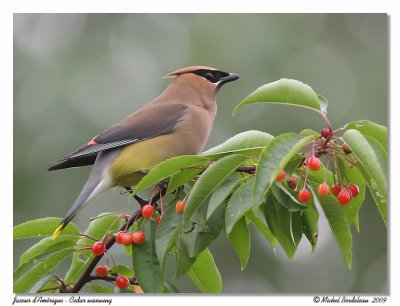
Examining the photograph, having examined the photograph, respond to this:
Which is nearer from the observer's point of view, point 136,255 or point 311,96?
point 311,96

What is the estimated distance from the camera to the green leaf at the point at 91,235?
8.30ft

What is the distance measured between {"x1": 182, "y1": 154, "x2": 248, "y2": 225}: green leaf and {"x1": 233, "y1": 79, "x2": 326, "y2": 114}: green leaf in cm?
17

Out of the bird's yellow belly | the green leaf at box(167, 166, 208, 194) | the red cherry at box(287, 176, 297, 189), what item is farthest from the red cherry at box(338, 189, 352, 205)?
the bird's yellow belly

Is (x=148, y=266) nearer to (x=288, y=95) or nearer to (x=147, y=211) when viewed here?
(x=147, y=211)

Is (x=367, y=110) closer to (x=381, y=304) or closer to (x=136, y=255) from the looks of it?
(x=381, y=304)

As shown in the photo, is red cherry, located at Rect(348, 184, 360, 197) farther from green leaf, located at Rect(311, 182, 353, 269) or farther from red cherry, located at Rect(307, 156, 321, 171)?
red cherry, located at Rect(307, 156, 321, 171)

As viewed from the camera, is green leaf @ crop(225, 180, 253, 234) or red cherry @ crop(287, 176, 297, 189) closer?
green leaf @ crop(225, 180, 253, 234)

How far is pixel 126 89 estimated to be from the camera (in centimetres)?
448

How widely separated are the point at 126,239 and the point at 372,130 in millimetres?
854

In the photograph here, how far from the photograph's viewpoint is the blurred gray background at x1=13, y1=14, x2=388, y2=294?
13.2ft

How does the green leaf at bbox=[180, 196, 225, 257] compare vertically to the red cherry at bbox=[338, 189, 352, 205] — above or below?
below

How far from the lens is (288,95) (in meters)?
2.16
